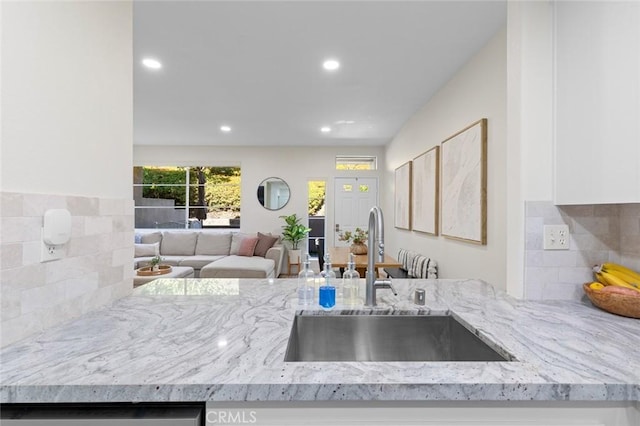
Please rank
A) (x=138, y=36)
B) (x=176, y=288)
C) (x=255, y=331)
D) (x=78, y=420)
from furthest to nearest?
(x=138, y=36) → (x=176, y=288) → (x=255, y=331) → (x=78, y=420)

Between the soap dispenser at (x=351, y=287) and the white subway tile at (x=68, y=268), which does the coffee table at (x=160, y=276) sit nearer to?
the white subway tile at (x=68, y=268)

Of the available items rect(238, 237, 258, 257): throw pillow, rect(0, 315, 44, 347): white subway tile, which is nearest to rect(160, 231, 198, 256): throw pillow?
rect(238, 237, 258, 257): throw pillow

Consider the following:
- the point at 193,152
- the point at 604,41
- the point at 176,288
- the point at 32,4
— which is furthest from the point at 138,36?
the point at 193,152

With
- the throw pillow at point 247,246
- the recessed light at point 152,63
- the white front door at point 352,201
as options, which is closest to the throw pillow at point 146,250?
the throw pillow at point 247,246

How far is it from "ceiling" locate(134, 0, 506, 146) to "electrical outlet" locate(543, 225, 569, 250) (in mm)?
1551

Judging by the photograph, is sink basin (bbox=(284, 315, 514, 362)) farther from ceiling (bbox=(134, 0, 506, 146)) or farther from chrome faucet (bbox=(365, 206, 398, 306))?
ceiling (bbox=(134, 0, 506, 146))

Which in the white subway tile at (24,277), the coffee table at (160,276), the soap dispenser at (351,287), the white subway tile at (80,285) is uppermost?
the white subway tile at (24,277)

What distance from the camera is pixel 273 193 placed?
6.29 m

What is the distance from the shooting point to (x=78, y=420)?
2.05 feet

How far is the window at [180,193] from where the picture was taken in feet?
20.7

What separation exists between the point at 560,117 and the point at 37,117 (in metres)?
1.77

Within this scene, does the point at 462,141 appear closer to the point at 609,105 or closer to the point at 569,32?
the point at 569,32

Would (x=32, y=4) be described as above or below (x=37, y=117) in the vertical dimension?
above

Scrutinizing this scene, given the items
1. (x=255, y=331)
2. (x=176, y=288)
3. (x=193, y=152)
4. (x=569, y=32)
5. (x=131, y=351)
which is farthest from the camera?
(x=193, y=152)
